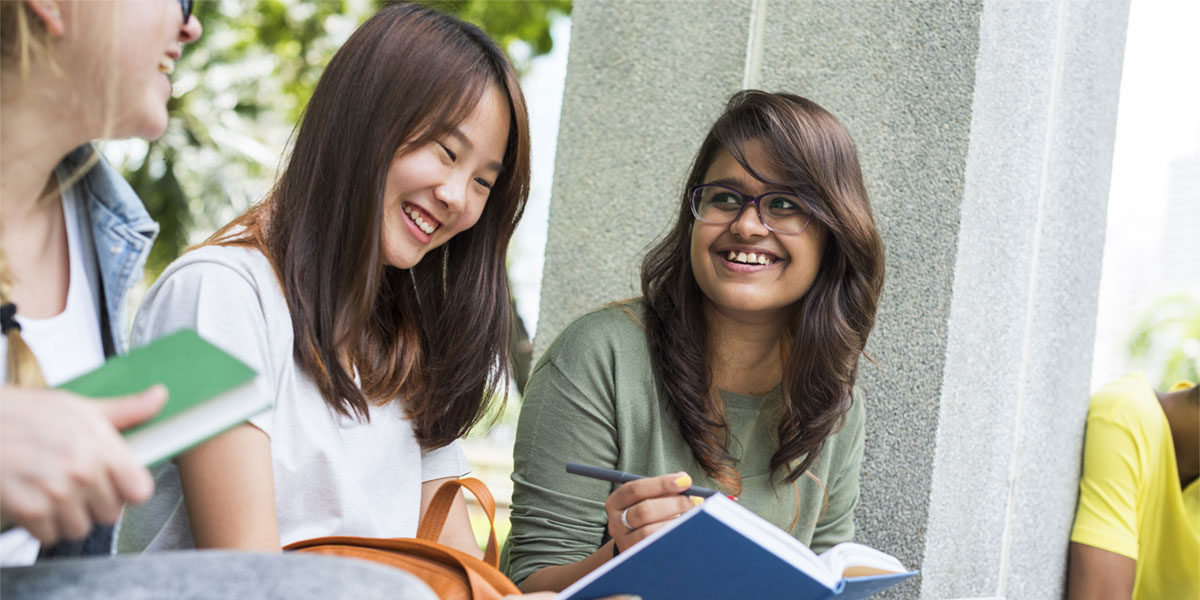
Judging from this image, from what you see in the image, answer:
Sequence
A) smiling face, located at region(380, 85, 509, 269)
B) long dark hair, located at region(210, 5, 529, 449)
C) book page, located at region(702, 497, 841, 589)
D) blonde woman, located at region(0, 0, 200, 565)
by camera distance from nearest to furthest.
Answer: blonde woman, located at region(0, 0, 200, 565)
book page, located at region(702, 497, 841, 589)
long dark hair, located at region(210, 5, 529, 449)
smiling face, located at region(380, 85, 509, 269)

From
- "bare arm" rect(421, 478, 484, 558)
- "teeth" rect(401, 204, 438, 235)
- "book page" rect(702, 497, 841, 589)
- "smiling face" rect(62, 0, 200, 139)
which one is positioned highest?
"smiling face" rect(62, 0, 200, 139)

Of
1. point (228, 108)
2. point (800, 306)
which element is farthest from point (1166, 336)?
point (800, 306)

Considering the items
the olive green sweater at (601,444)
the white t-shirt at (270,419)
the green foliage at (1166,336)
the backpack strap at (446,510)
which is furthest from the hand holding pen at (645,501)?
the green foliage at (1166,336)

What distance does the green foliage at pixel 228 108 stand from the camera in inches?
420

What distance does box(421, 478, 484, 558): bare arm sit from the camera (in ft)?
7.91

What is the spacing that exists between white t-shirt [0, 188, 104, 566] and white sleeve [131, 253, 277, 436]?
27cm

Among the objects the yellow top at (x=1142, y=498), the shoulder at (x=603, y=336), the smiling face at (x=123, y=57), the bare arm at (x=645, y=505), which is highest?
the smiling face at (x=123, y=57)

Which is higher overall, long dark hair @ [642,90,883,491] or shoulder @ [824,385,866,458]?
long dark hair @ [642,90,883,491]

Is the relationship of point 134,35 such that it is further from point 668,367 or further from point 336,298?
point 668,367

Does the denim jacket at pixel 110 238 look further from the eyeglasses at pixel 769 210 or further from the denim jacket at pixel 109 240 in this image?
the eyeglasses at pixel 769 210

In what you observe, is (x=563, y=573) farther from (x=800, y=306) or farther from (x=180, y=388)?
(x=180, y=388)

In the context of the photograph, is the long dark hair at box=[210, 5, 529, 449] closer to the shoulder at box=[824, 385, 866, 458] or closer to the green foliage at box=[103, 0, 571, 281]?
the shoulder at box=[824, 385, 866, 458]

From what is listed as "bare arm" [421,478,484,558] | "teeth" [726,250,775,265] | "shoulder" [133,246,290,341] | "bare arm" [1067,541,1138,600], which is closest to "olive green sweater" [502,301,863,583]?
"bare arm" [421,478,484,558]

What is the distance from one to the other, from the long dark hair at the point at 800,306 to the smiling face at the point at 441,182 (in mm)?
680
